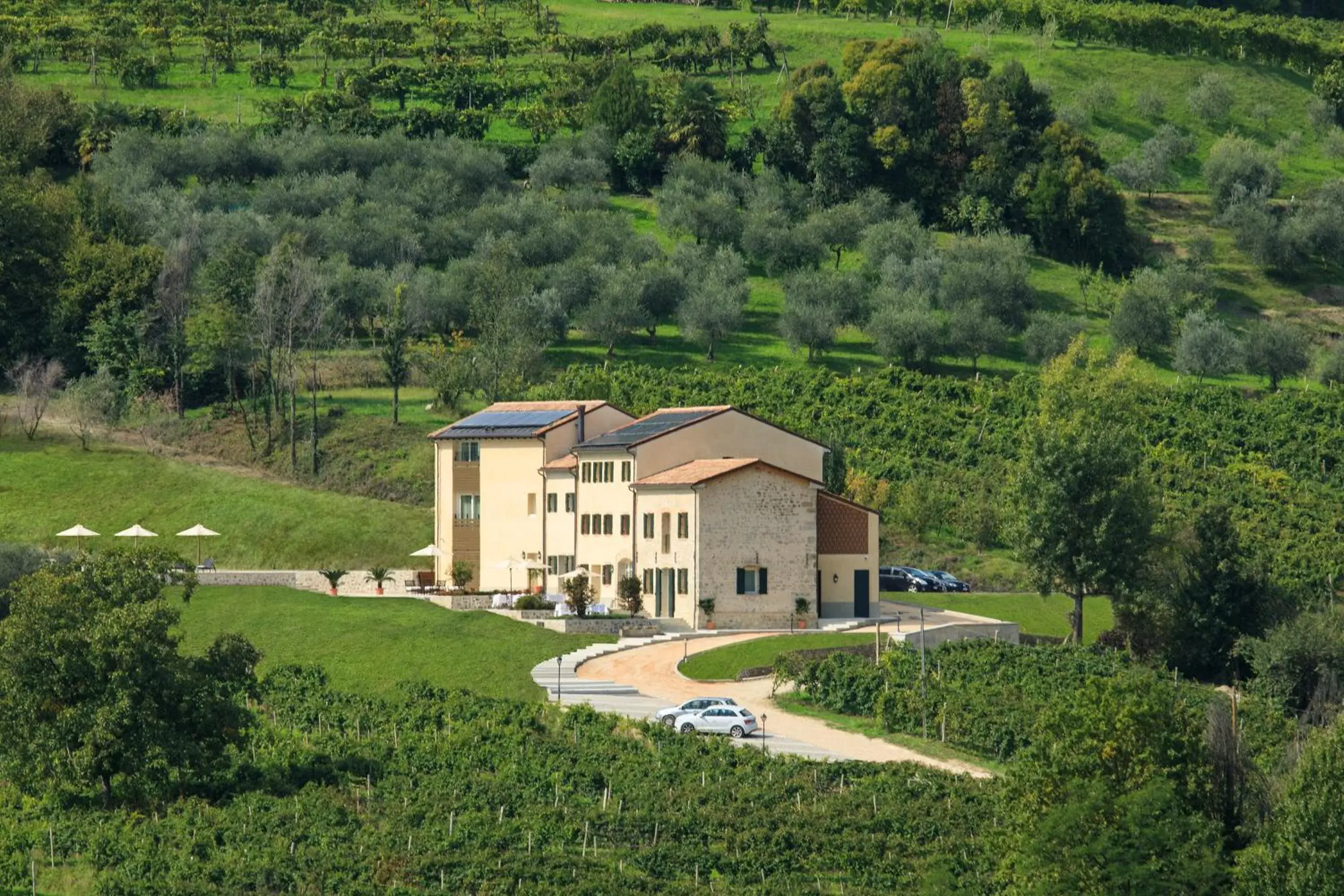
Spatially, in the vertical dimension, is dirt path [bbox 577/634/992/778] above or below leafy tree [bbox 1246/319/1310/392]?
below

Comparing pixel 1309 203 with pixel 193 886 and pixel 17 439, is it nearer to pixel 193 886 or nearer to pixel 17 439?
pixel 17 439

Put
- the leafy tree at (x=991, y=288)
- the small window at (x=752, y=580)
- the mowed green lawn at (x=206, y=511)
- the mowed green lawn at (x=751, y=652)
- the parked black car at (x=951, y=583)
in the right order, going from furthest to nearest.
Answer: the leafy tree at (x=991, y=288) < the mowed green lawn at (x=206, y=511) < the parked black car at (x=951, y=583) < the small window at (x=752, y=580) < the mowed green lawn at (x=751, y=652)

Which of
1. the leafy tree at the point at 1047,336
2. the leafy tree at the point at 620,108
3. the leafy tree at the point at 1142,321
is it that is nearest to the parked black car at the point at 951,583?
the leafy tree at the point at 1047,336

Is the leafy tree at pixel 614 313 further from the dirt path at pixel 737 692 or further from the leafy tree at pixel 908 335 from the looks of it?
the dirt path at pixel 737 692

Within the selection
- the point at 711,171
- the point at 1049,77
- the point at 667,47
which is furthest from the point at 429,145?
the point at 1049,77

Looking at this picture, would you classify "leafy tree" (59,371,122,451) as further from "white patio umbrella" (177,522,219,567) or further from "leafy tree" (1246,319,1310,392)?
"leafy tree" (1246,319,1310,392)

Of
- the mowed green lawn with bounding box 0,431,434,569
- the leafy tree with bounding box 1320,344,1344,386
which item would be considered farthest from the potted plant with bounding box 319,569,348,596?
the leafy tree with bounding box 1320,344,1344,386

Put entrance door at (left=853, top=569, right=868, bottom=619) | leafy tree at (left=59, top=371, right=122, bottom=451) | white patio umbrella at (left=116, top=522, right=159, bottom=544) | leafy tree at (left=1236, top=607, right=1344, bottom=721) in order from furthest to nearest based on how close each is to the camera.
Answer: leafy tree at (left=59, top=371, right=122, bottom=451) → white patio umbrella at (left=116, top=522, right=159, bottom=544) → entrance door at (left=853, top=569, right=868, bottom=619) → leafy tree at (left=1236, top=607, right=1344, bottom=721)
